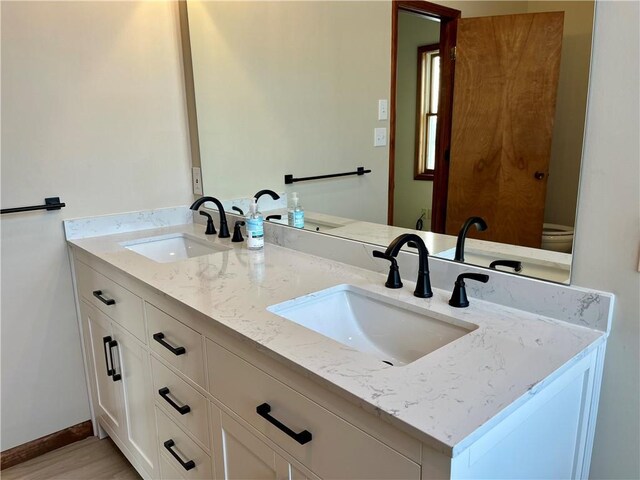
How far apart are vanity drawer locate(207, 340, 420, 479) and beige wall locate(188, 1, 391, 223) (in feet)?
2.41

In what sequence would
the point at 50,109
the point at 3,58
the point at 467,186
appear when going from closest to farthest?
the point at 467,186, the point at 3,58, the point at 50,109

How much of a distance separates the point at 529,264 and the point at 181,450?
1196 millimetres

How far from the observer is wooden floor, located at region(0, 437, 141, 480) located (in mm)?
2031

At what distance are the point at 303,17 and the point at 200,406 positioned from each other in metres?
1.54

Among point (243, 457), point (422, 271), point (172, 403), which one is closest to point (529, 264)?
point (422, 271)

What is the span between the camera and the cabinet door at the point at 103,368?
6.40 ft

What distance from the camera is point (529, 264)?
48.0 inches

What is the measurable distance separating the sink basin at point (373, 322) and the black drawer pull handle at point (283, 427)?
279 mm

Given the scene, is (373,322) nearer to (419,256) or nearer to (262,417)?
(419,256)

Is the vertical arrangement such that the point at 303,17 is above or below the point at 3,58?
above

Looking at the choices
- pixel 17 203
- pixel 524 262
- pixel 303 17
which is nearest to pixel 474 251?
pixel 524 262

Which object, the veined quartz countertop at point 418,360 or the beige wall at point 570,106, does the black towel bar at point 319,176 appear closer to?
the veined quartz countertop at point 418,360

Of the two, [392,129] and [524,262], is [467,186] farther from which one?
[392,129]

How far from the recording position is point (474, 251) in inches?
52.6
